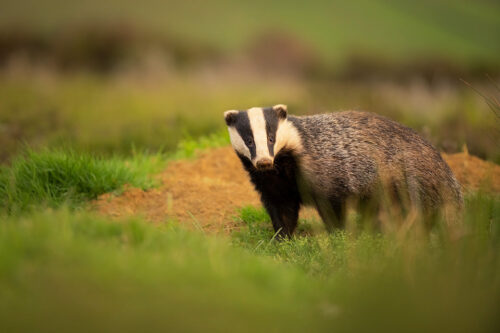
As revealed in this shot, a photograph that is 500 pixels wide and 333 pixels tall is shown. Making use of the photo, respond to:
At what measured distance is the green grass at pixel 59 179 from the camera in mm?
4473

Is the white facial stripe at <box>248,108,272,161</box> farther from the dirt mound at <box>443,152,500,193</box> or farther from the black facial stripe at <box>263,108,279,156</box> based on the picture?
the dirt mound at <box>443,152,500,193</box>

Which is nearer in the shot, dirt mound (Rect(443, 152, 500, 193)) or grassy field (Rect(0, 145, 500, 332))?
grassy field (Rect(0, 145, 500, 332))

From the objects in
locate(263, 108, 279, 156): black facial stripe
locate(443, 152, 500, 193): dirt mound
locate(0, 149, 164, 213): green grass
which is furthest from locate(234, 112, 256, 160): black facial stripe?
locate(443, 152, 500, 193): dirt mound

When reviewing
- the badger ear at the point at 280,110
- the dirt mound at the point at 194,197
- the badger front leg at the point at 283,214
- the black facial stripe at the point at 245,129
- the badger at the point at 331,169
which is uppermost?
the badger ear at the point at 280,110

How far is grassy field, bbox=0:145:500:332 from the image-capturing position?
6.55ft

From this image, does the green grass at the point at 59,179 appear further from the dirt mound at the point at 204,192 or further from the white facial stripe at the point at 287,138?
the white facial stripe at the point at 287,138

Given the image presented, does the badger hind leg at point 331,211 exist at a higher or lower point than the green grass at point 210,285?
lower

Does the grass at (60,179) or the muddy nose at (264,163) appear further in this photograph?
the grass at (60,179)

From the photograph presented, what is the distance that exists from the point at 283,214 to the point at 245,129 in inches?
31.7

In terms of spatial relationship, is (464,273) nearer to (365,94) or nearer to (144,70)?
Answer: (365,94)

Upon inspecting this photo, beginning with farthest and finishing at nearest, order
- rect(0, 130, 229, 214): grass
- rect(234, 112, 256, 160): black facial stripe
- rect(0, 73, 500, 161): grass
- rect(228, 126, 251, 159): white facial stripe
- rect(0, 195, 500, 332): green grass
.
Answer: rect(0, 73, 500, 161): grass → rect(0, 130, 229, 214): grass → rect(228, 126, 251, 159): white facial stripe → rect(234, 112, 256, 160): black facial stripe → rect(0, 195, 500, 332): green grass

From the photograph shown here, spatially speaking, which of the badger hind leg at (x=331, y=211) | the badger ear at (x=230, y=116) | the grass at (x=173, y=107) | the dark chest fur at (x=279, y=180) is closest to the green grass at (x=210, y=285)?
the badger hind leg at (x=331, y=211)

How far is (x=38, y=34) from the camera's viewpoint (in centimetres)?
1290

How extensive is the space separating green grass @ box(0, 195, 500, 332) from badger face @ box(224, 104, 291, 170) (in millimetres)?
1150
